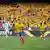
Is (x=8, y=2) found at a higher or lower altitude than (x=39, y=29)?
higher

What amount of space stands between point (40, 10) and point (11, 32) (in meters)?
3.48

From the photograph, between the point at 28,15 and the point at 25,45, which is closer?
the point at 25,45

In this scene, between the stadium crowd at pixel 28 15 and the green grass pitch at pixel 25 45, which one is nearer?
the green grass pitch at pixel 25 45

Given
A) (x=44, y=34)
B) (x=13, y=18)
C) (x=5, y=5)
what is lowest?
(x=44, y=34)

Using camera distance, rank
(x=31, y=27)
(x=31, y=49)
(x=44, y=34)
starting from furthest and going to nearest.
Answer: (x=31, y=27) < (x=44, y=34) < (x=31, y=49)

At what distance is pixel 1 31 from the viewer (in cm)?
1588

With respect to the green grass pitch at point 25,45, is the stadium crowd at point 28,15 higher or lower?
higher

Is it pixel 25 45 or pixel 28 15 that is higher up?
pixel 28 15

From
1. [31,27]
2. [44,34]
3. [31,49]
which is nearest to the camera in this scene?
[31,49]

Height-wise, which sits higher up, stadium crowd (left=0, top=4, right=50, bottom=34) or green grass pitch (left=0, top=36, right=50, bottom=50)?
stadium crowd (left=0, top=4, right=50, bottom=34)

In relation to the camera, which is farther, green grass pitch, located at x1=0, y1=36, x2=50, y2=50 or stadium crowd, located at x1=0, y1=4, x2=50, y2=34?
stadium crowd, located at x1=0, y1=4, x2=50, y2=34

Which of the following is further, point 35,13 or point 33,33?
point 35,13

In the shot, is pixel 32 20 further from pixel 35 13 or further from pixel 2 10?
pixel 2 10

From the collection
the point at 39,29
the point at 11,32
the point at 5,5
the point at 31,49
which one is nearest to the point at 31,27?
the point at 39,29
